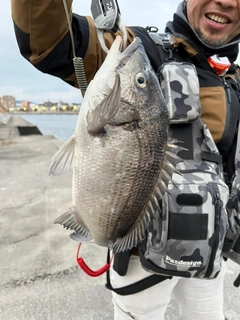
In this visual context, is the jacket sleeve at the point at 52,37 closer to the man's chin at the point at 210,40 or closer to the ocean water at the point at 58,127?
the man's chin at the point at 210,40


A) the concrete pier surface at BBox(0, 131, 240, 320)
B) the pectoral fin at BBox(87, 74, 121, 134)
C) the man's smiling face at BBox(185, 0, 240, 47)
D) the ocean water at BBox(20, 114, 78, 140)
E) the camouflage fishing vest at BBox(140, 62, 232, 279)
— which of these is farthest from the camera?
the ocean water at BBox(20, 114, 78, 140)

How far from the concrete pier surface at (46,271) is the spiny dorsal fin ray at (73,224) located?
139 centimetres

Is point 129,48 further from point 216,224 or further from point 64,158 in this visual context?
point 216,224

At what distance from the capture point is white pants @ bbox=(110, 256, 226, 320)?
5.65ft

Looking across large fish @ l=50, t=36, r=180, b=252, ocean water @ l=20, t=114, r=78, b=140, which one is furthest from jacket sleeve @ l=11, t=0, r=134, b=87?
ocean water @ l=20, t=114, r=78, b=140

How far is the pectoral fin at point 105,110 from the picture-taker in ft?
3.85

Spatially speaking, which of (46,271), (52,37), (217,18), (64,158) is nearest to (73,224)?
(64,158)

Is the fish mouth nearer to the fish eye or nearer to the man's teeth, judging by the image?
the fish eye

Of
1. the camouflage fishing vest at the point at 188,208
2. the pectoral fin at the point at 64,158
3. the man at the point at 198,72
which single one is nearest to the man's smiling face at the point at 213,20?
the man at the point at 198,72

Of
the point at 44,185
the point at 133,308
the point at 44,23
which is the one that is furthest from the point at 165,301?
the point at 44,185

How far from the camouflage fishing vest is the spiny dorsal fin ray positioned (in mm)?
317

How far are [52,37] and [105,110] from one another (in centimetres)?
44

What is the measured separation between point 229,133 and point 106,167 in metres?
0.79

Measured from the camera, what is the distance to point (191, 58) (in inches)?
69.6
